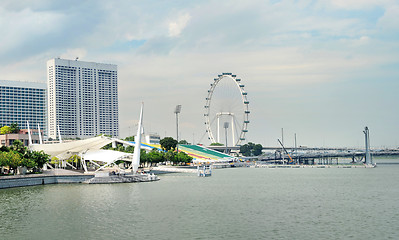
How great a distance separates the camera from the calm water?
33562 millimetres

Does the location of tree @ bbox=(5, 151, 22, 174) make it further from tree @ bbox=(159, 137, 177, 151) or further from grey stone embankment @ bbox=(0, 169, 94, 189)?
tree @ bbox=(159, 137, 177, 151)

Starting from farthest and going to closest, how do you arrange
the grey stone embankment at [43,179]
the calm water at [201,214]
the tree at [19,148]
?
the tree at [19,148] → the grey stone embankment at [43,179] → the calm water at [201,214]

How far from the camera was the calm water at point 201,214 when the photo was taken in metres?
33.6

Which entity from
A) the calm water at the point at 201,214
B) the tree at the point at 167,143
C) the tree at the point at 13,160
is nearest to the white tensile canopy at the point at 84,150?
the tree at the point at 13,160

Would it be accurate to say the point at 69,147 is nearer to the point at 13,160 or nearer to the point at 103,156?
the point at 103,156

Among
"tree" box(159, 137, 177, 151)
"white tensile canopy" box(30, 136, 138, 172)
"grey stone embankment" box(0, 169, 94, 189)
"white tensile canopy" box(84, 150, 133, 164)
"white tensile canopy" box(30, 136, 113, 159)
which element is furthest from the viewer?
"tree" box(159, 137, 177, 151)

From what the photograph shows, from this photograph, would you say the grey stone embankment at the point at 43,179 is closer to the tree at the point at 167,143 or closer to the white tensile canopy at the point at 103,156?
the white tensile canopy at the point at 103,156

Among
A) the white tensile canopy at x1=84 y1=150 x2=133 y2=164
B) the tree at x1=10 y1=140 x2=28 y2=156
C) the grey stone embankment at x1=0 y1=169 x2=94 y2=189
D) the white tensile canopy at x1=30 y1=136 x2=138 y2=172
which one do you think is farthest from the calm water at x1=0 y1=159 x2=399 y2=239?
the white tensile canopy at x1=84 y1=150 x2=133 y2=164

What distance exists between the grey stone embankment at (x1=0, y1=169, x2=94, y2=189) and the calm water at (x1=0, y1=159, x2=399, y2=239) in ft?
20.5

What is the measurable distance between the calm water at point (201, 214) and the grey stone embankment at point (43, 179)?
6260 millimetres

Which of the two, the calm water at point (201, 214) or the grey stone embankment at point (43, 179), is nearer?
the calm water at point (201, 214)

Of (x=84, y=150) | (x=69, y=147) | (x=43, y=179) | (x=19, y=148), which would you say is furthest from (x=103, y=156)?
(x=19, y=148)

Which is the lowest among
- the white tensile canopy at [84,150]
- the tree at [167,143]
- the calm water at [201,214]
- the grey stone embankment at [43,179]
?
the calm water at [201,214]

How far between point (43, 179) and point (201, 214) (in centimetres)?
4117
